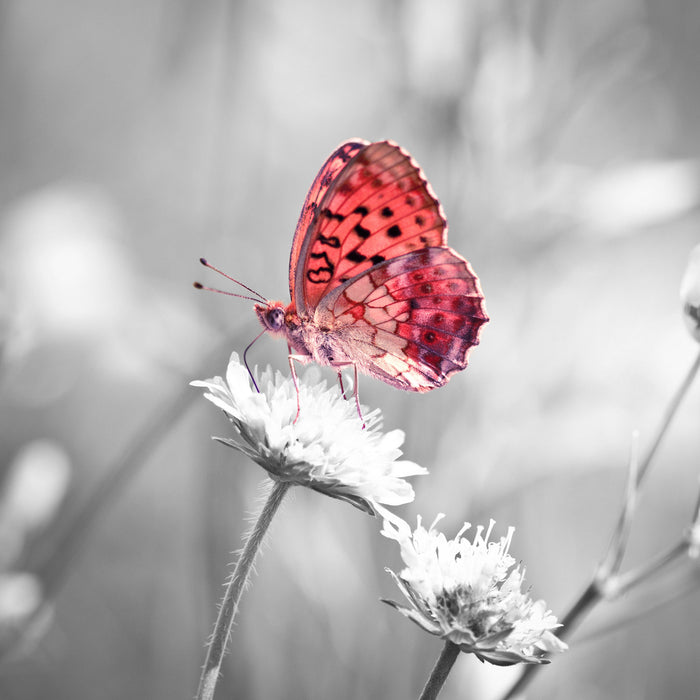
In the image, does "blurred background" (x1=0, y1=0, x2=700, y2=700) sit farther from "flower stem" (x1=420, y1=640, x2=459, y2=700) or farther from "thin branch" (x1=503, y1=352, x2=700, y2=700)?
"flower stem" (x1=420, y1=640, x2=459, y2=700)

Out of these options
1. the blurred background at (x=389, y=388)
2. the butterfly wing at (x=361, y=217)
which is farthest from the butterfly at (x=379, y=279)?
the blurred background at (x=389, y=388)

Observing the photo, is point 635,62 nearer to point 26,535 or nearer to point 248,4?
point 248,4

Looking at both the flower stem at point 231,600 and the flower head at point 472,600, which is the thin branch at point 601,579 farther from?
the flower stem at point 231,600

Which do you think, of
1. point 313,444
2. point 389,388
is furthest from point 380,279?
point 389,388

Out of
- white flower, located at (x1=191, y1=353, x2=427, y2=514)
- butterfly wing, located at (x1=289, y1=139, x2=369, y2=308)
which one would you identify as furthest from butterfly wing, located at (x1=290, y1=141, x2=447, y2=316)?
white flower, located at (x1=191, y1=353, x2=427, y2=514)

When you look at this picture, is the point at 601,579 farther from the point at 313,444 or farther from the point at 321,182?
the point at 321,182
